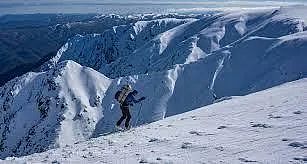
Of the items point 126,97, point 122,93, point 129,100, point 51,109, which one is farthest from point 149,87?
point 122,93

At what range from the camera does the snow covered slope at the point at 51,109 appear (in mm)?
159250

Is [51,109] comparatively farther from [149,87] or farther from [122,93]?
[122,93]

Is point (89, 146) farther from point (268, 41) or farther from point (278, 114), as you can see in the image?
point (268, 41)

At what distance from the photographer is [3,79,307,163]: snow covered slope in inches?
551

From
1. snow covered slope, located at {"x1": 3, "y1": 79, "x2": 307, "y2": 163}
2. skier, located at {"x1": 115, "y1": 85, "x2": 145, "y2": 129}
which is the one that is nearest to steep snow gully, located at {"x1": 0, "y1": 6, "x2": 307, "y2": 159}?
skier, located at {"x1": 115, "y1": 85, "x2": 145, "y2": 129}

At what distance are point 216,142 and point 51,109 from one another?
160154 millimetres

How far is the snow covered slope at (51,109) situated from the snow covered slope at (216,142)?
444ft

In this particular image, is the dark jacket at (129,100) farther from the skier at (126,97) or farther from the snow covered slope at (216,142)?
the snow covered slope at (216,142)

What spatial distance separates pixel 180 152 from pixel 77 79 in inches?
6453

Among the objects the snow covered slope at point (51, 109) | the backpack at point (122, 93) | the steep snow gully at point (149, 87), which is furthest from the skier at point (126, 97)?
the snow covered slope at point (51, 109)

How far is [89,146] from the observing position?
1839cm

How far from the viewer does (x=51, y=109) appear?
172m

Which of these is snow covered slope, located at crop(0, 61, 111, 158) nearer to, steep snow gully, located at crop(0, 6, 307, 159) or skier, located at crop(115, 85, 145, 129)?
steep snow gully, located at crop(0, 6, 307, 159)

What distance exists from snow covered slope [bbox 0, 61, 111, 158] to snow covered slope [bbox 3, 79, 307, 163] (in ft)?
444
